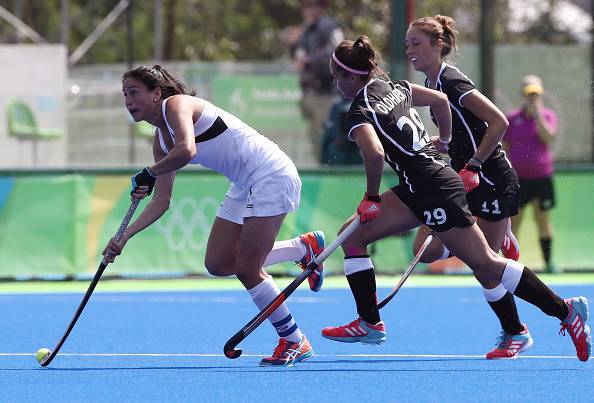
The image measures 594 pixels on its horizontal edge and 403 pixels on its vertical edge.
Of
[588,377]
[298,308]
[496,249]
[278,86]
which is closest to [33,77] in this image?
[278,86]

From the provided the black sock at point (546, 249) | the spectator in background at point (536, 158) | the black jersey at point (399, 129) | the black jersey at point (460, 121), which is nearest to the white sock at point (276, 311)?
the black jersey at point (399, 129)

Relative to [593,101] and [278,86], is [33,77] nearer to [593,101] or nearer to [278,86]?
[278,86]

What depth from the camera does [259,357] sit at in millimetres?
8312

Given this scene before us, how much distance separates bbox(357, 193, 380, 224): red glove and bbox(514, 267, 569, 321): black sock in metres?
0.94

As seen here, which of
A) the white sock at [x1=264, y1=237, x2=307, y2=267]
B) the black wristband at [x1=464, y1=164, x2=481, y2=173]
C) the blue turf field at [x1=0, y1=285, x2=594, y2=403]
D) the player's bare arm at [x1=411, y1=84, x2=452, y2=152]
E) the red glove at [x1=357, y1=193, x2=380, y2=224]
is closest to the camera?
the blue turf field at [x1=0, y1=285, x2=594, y2=403]

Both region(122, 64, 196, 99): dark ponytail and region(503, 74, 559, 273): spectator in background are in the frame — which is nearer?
region(122, 64, 196, 99): dark ponytail

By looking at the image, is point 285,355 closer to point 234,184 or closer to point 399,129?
point 234,184

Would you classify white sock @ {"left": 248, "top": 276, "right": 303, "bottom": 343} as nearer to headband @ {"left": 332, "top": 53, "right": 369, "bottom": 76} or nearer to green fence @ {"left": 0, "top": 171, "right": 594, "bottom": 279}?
headband @ {"left": 332, "top": 53, "right": 369, "bottom": 76}

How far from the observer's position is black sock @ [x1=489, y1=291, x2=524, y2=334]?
26.8 feet

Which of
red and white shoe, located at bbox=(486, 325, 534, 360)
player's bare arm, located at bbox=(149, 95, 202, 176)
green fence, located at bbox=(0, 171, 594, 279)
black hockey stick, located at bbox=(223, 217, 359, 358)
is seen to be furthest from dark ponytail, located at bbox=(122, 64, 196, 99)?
green fence, located at bbox=(0, 171, 594, 279)

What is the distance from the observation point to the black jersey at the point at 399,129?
768 cm

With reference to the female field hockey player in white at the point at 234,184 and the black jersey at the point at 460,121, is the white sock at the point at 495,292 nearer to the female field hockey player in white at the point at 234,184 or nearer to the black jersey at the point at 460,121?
the black jersey at the point at 460,121

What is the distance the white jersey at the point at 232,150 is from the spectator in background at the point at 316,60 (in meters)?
8.24

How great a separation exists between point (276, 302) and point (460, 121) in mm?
1620
